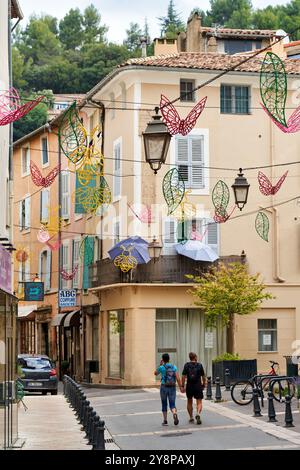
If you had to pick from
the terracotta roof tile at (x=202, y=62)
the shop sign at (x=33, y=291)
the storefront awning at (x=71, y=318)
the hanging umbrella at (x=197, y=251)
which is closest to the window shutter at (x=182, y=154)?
the hanging umbrella at (x=197, y=251)

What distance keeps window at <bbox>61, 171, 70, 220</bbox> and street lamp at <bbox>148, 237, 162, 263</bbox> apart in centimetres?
1194

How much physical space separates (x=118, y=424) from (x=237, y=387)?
6117mm

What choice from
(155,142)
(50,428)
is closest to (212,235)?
(50,428)

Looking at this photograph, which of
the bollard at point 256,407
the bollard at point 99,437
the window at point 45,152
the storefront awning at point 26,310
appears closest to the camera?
the bollard at point 99,437

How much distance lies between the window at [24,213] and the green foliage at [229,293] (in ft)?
68.1

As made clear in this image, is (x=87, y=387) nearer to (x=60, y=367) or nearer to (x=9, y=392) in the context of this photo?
(x=60, y=367)

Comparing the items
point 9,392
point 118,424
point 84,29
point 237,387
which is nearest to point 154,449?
point 9,392

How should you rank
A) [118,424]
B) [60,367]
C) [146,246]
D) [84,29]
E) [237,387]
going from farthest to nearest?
[84,29], [60,367], [146,246], [237,387], [118,424]

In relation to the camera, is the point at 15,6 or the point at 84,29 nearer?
the point at 15,6

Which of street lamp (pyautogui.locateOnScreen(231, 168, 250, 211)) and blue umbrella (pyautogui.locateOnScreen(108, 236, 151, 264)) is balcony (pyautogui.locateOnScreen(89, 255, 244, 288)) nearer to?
blue umbrella (pyautogui.locateOnScreen(108, 236, 151, 264))

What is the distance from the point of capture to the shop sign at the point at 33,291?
46.1 meters

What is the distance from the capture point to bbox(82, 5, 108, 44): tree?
320ft

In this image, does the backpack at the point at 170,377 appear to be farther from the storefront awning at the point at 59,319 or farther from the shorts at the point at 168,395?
the storefront awning at the point at 59,319

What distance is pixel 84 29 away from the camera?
A: 344 ft
